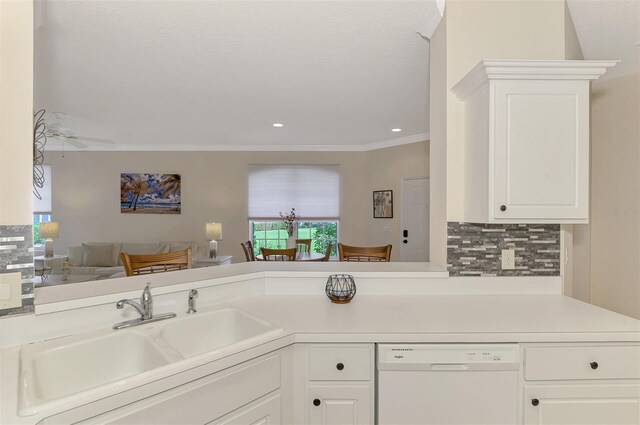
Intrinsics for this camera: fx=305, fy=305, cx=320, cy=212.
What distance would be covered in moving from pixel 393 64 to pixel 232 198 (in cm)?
401

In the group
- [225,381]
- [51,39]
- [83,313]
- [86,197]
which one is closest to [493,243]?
[225,381]

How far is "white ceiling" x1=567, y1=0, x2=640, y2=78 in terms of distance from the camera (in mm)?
1735

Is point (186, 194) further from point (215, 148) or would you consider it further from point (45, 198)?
point (45, 198)

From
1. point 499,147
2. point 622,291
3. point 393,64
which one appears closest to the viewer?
point 499,147

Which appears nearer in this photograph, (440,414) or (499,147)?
(440,414)

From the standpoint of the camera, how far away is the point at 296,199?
18.4 ft

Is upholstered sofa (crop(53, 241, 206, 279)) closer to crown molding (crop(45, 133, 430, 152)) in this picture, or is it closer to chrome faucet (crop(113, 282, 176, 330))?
crown molding (crop(45, 133, 430, 152))

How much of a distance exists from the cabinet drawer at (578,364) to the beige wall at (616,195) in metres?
1.16

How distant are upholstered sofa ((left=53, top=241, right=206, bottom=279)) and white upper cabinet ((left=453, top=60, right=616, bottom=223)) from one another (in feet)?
15.0

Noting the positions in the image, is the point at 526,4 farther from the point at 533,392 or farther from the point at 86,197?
the point at 86,197

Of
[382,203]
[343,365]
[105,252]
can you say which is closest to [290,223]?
[382,203]

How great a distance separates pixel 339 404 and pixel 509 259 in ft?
4.18

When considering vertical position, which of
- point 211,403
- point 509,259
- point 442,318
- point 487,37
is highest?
point 487,37

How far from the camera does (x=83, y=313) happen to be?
1235 millimetres
